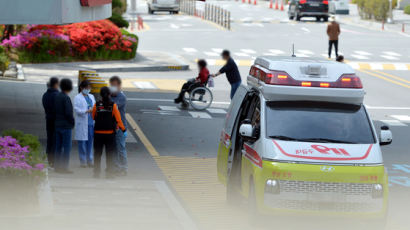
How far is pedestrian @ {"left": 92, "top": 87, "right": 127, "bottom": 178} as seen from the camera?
1423 centimetres

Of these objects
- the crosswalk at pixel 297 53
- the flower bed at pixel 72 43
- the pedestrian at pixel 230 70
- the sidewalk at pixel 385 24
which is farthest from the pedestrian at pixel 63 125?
the sidewalk at pixel 385 24

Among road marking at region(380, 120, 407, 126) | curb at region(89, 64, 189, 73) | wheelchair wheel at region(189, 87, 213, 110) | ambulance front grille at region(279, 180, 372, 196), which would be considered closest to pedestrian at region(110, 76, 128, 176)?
ambulance front grille at region(279, 180, 372, 196)

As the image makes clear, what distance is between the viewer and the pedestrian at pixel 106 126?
14.2 m

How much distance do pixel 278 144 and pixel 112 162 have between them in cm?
415

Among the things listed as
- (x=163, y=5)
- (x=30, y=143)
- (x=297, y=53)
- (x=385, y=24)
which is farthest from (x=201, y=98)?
(x=163, y=5)

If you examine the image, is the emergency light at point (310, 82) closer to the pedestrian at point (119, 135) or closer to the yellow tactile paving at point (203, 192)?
the yellow tactile paving at point (203, 192)

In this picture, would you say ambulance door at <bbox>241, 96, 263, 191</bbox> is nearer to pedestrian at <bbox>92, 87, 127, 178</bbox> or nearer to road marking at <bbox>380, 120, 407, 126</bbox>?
pedestrian at <bbox>92, 87, 127, 178</bbox>

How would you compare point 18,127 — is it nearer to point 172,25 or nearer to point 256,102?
point 256,102

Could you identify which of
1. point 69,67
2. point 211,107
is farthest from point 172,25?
point 211,107

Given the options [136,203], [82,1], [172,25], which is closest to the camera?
[136,203]

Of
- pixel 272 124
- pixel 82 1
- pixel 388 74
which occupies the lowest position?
pixel 388 74

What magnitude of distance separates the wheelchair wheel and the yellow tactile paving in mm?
6948

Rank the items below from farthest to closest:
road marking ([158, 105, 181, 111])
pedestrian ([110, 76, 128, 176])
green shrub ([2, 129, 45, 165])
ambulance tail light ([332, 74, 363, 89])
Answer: road marking ([158, 105, 181, 111])
pedestrian ([110, 76, 128, 176])
green shrub ([2, 129, 45, 165])
ambulance tail light ([332, 74, 363, 89])

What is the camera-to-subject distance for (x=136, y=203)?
12344 mm
